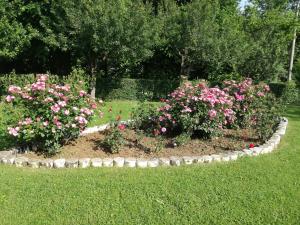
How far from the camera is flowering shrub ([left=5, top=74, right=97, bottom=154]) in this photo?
16.8ft

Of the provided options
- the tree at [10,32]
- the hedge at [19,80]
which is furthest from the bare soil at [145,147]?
the tree at [10,32]

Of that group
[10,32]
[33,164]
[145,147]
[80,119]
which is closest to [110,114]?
[145,147]

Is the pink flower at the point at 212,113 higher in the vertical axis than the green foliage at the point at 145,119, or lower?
higher

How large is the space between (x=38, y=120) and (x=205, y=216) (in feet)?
9.43

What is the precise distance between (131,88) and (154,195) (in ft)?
38.3

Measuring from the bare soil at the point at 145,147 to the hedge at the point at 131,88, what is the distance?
8.53 meters

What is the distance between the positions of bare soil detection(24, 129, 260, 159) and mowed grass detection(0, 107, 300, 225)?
632mm

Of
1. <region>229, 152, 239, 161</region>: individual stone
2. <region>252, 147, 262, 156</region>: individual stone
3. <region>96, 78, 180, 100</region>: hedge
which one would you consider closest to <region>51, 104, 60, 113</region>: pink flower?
<region>229, 152, 239, 161</region>: individual stone

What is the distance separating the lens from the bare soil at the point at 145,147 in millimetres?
5535

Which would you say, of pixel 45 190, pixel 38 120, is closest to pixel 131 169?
pixel 45 190

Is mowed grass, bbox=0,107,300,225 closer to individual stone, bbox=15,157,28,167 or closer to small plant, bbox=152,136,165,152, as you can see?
individual stone, bbox=15,157,28,167

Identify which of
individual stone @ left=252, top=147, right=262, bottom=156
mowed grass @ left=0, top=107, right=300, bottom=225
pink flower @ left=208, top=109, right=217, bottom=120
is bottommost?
mowed grass @ left=0, top=107, right=300, bottom=225

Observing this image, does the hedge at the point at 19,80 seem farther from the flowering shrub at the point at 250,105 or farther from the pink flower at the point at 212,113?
the flowering shrub at the point at 250,105

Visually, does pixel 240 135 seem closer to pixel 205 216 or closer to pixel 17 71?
pixel 205 216
